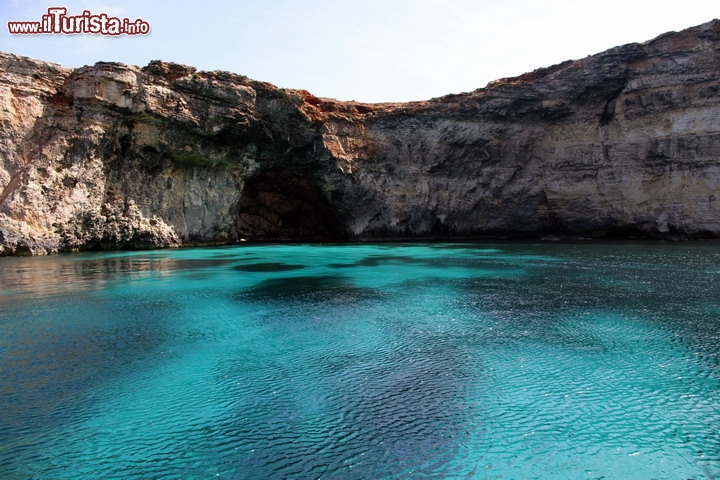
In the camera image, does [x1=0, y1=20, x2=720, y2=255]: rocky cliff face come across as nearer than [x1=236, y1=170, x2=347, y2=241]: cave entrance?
Yes

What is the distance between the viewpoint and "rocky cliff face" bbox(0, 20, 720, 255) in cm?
2486

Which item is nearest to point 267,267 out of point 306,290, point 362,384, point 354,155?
point 306,290

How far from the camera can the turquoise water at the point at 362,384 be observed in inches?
155

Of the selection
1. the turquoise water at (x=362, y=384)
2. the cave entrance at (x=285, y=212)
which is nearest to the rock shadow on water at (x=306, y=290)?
the turquoise water at (x=362, y=384)

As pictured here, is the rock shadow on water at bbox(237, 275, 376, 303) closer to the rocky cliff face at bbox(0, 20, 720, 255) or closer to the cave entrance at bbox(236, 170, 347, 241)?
the rocky cliff face at bbox(0, 20, 720, 255)

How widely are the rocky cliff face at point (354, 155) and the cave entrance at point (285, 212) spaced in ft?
0.51

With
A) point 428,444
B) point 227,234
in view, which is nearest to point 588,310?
point 428,444

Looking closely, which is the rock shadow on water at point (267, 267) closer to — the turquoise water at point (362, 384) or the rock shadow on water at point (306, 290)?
the rock shadow on water at point (306, 290)

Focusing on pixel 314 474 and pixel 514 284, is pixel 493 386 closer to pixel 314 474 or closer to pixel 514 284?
pixel 314 474

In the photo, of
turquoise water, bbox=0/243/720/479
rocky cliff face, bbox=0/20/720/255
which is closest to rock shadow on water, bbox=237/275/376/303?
turquoise water, bbox=0/243/720/479

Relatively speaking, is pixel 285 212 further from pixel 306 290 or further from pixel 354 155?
pixel 306 290

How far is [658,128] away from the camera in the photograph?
104ft

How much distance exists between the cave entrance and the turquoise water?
2587 cm

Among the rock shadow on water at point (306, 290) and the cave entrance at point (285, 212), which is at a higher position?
the cave entrance at point (285, 212)
